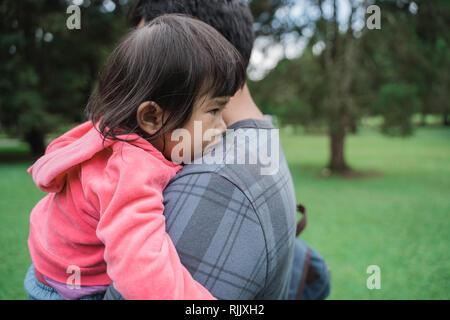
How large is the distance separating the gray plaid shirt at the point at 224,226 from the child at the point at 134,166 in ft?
0.14

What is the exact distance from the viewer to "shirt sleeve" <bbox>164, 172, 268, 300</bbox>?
0.88 meters

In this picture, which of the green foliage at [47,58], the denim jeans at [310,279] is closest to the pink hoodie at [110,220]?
the denim jeans at [310,279]

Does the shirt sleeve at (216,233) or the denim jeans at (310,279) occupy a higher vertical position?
the shirt sleeve at (216,233)

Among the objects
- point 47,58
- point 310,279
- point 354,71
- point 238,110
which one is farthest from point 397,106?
point 47,58

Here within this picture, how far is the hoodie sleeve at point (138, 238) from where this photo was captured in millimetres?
797

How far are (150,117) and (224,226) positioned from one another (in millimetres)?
393

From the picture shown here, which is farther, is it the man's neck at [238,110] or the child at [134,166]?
the man's neck at [238,110]

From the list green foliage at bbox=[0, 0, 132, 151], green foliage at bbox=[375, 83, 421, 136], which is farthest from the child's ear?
green foliage at bbox=[0, 0, 132, 151]

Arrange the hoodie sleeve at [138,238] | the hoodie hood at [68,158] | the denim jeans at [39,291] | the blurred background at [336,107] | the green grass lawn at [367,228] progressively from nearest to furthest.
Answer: the hoodie sleeve at [138,238], the hoodie hood at [68,158], the denim jeans at [39,291], the green grass lawn at [367,228], the blurred background at [336,107]

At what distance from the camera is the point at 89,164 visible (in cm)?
98

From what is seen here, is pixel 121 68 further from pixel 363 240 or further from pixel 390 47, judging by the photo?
pixel 390 47

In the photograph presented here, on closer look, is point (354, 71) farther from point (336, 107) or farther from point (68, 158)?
point (68, 158)

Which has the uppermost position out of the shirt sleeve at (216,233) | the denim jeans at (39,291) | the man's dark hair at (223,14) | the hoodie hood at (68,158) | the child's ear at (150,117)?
the man's dark hair at (223,14)

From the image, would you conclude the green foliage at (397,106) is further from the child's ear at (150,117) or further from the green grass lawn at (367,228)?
the child's ear at (150,117)
